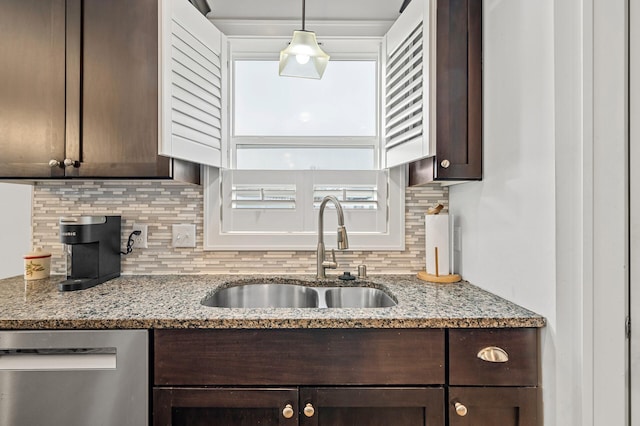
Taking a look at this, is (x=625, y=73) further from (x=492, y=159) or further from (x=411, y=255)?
(x=411, y=255)

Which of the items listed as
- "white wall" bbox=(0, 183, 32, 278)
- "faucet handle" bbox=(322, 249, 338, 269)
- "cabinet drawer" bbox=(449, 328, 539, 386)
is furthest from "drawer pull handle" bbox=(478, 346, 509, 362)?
"white wall" bbox=(0, 183, 32, 278)

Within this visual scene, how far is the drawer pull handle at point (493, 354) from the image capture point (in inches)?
41.2

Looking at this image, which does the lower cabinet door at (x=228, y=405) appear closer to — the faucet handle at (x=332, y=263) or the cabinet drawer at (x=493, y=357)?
the cabinet drawer at (x=493, y=357)

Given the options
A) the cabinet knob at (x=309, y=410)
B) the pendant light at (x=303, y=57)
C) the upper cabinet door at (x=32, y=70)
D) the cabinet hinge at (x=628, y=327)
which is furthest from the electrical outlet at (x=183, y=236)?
the cabinet hinge at (x=628, y=327)

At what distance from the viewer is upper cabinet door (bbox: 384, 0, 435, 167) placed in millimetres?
1324

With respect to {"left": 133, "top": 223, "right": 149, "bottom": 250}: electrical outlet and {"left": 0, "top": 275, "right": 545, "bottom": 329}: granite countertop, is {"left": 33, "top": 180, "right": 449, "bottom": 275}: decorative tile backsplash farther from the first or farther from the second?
{"left": 0, "top": 275, "right": 545, "bottom": 329}: granite countertop

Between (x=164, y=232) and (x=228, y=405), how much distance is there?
3.30 feet

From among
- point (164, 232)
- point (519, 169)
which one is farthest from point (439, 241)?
point (164, 232)

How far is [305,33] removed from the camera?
136 cm

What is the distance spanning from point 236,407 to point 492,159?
1302 millimetres

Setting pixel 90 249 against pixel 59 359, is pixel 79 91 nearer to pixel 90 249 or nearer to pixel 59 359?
pixel 90 249

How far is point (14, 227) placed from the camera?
1754 millimetres

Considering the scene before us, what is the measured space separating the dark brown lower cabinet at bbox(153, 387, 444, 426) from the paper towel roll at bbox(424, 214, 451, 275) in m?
0.64

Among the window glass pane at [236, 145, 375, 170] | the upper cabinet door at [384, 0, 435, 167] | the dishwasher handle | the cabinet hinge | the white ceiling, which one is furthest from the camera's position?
the window glass pane at [236, 145, 375, 170]
